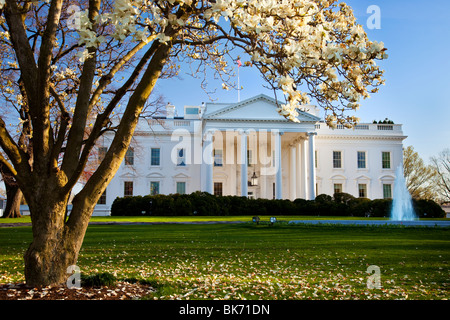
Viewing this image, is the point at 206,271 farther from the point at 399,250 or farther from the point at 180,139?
the point at 180,139

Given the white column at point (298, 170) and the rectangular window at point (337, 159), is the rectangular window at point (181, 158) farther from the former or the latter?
the rectangular window at point (337, 159)

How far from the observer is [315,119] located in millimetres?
37625

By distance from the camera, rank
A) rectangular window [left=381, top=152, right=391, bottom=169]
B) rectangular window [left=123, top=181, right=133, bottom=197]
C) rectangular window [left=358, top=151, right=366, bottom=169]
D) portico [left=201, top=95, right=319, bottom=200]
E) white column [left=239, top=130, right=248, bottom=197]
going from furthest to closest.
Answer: rectangular window [left=381, top=152, right=391, bottom=169], rectangular window [left=358, top=151, right=366, bottom=169], rectangular window [left=123, top=181, right=133, bottom=197], portico [left=201, top=95, right=319, bottom=200], white column [left=239, top=130, right=248, bottom=197]

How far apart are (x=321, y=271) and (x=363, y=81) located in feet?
10.9

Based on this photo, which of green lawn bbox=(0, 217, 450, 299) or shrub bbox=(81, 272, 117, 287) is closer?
shrub bbox=(81, 272, 117, 287)

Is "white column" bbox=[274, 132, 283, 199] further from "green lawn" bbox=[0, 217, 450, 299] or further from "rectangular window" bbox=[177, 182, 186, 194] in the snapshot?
"green lawn" bbox=[0, 217, 450, 299]

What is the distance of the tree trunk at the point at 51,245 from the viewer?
4.54 metres

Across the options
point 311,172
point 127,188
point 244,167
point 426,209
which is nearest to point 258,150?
point 244,167

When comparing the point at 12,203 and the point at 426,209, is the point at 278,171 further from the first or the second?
the point at 12,203

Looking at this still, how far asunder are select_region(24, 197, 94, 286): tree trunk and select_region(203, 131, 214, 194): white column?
3179 cm

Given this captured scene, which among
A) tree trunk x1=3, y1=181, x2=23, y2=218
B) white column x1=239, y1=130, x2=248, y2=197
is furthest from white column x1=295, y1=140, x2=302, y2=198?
tree trunk x1=3, y1=181, x2=23, y2=218

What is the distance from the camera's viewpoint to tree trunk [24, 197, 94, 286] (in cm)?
454

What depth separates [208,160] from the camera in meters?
37.2
